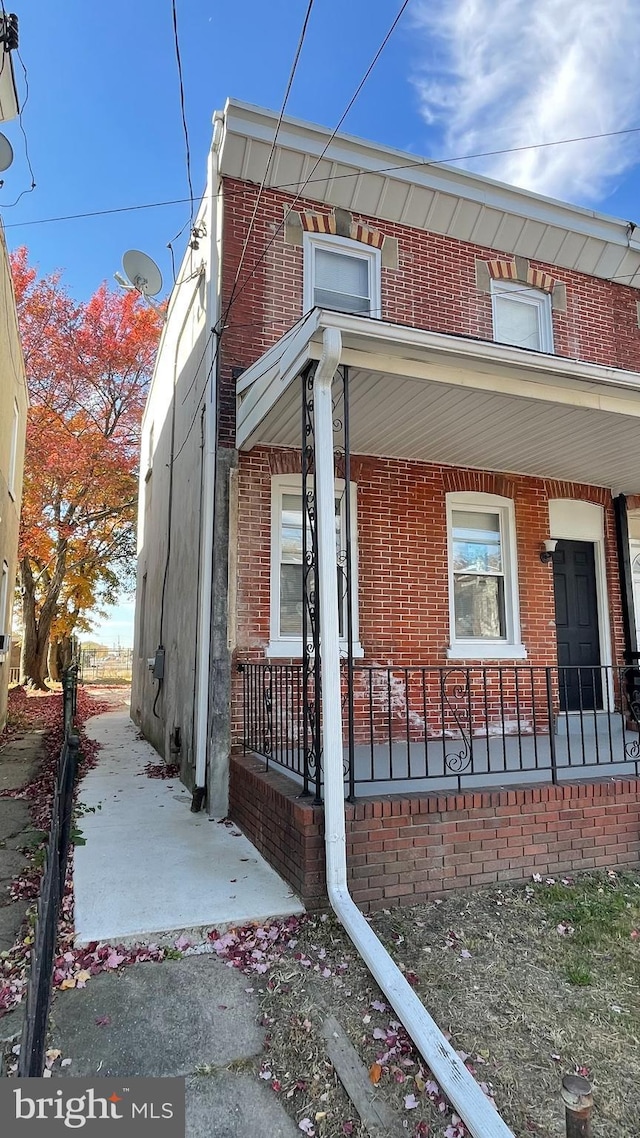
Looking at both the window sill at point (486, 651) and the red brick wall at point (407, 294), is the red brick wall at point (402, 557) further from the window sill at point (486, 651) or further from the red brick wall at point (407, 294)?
the red brick wall at point (407, 294)

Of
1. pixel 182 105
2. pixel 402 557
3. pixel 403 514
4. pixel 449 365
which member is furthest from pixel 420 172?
pixel 402 557

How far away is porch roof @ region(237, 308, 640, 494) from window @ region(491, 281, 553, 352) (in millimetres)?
1861

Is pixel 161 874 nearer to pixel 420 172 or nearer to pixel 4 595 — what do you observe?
pixel 420 172

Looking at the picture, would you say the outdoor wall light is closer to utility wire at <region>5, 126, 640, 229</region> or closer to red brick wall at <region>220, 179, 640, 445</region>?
red brick wall at <region>220, 179, 640, 445</region>

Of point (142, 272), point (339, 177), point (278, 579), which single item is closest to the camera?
point (278, 579)

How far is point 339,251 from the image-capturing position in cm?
692

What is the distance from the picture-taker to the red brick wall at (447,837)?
3.71m

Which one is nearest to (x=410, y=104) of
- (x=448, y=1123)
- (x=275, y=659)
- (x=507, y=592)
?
(x=507, y=592)

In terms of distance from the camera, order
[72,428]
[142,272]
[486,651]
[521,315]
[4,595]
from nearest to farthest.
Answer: [486,651] → [521,315] → [142,272] → [4,595] → [72,428]

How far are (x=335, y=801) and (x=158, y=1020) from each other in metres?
1.29

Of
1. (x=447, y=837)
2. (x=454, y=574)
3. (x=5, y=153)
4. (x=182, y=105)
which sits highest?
(x=5, y=153)

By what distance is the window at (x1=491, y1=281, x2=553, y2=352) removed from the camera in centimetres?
764

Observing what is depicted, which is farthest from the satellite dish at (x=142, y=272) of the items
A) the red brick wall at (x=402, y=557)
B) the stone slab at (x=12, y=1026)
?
the stone slab at (x=12, y=1026)

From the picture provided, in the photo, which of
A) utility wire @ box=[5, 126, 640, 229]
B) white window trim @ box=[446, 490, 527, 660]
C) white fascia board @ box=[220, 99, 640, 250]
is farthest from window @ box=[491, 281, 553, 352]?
white window trim @ box=[446, 490, 527, 660]
